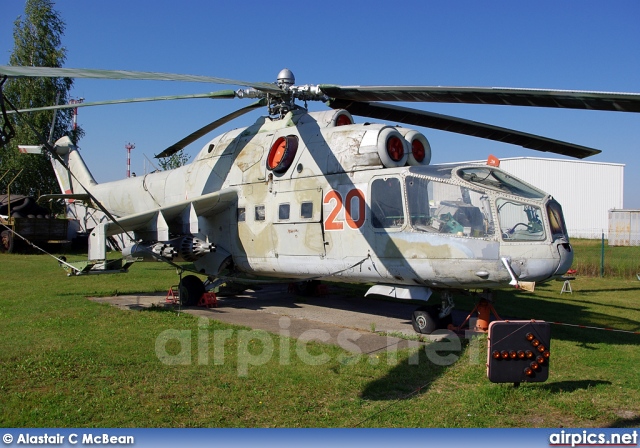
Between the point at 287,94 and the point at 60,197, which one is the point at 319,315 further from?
the point at 60,197

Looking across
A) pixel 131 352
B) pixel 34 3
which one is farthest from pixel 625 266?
pixel 34 3

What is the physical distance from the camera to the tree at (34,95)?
3491 cm

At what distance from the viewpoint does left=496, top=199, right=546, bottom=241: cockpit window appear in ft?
27.0

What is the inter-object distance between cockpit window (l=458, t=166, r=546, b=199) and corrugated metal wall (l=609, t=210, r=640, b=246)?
3835 centimetres

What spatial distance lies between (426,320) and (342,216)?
2.26 metres

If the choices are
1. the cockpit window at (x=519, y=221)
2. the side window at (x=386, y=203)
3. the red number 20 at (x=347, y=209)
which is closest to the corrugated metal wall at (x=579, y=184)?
the red number 20 at (x=347, y=209)

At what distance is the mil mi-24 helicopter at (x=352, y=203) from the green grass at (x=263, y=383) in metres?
1.46

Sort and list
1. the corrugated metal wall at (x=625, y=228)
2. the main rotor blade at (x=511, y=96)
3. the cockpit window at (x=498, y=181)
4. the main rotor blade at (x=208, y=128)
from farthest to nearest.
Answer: the corrugated metal wall at (x=625, y=228)
the main rotor blade at (x=208, y=128)
the cockpit window at (x=498, y=181)
the main rotor blade at (x=511, y=96)

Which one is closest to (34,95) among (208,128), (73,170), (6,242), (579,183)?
(6,242)

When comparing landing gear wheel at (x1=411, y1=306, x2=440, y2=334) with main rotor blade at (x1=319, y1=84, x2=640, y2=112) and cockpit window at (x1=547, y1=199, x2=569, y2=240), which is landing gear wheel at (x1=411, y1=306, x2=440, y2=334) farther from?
main rotor blade at (x1=319, y1=84, x2=640, y2=112)

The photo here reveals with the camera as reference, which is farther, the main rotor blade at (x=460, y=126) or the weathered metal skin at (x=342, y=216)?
the main rotor blade at (x=460, y=126)

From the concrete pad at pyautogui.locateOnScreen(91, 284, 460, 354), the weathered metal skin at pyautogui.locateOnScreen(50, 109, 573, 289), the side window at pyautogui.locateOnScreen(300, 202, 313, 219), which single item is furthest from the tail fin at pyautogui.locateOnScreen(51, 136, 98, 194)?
the side window at pyautogui.locateOnScreen(300, 202, 313, 219)

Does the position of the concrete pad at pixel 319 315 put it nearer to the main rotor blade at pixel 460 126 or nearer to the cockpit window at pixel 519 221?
the cockpit window at pixel 519 221

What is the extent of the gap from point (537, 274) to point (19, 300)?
34.1 feet
